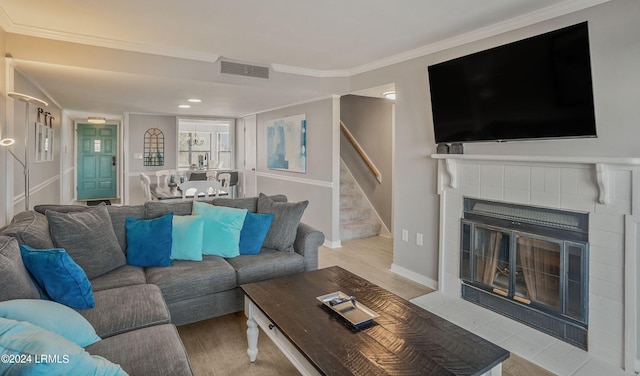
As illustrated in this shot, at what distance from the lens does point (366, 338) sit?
1627 mm

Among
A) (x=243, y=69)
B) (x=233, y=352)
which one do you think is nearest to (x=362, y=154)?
(x=243, y=69)

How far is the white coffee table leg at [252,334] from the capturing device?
2.14 metres

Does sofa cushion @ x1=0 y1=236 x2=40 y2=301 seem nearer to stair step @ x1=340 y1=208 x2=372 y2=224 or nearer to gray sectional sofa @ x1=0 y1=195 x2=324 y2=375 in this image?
gray sectional sofa @ x1=0 y1=195 x2=324 y2=375

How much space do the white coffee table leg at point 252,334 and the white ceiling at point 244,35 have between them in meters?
2.17

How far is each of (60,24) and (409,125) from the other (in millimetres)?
3363

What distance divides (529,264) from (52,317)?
119 inches

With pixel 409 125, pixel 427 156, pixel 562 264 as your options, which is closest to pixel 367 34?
pixel 409 125

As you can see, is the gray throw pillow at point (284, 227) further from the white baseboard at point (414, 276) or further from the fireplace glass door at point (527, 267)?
the fireplace glass door at point (527, 267)

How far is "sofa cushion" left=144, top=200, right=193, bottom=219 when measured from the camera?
114 inches

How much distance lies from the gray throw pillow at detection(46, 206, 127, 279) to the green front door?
7.89 m

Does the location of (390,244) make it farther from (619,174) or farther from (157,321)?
(157,321)

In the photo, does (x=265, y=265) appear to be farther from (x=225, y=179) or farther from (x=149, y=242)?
(x=225, y=179)

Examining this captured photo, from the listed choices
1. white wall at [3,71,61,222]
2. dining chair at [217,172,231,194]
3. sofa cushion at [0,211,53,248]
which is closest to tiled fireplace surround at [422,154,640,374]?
sofa cushion at [0,211,53,248]

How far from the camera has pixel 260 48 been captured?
3.61 metres
